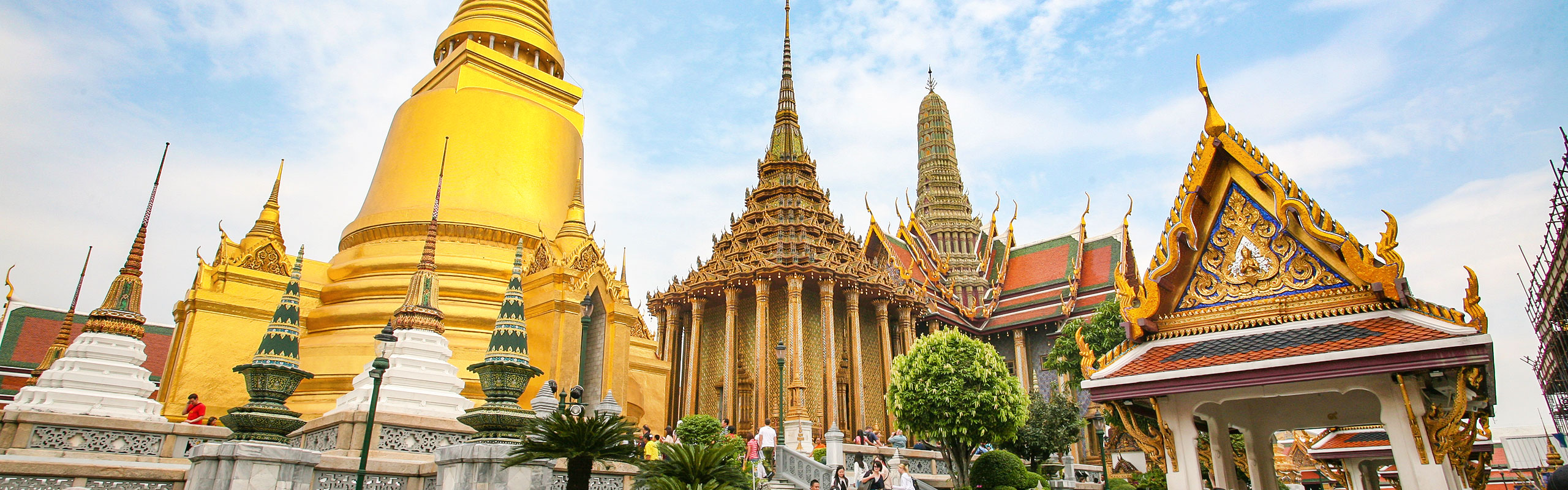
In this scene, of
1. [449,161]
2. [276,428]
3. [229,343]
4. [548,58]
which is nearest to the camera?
[276,428]

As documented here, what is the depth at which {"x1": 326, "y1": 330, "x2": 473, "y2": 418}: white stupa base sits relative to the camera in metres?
9.60

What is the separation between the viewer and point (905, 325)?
2562cm

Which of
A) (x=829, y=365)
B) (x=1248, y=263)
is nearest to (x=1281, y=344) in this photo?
(x=1248, y=263)

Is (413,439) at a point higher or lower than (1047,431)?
lower

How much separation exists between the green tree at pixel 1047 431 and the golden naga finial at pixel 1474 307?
11762 millimetres

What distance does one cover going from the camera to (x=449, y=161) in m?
17.2

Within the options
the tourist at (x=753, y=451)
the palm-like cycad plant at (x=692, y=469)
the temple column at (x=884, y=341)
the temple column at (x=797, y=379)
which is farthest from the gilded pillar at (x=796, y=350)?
the palm-like cycad plant at (x=692, y=469)

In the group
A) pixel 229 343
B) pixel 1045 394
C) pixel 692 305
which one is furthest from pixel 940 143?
pixel 229 343

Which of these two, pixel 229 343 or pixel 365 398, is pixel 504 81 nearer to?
pixel 229 343

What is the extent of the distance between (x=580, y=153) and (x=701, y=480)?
13598 mm

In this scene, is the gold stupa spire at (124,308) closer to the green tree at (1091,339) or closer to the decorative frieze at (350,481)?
the decorative frieze at (350,481)

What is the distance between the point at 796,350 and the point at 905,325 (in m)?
5.59

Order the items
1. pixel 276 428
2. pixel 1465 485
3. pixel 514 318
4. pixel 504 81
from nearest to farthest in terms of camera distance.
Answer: pixel 1465 485 → pixel 276 428 → pixel 514 318 → pixel 504 81

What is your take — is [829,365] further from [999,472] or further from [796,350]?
[999,472]
